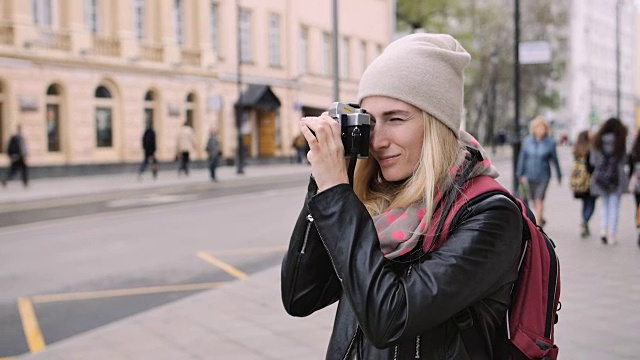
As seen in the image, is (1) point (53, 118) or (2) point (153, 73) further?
(2) point (153, 73)

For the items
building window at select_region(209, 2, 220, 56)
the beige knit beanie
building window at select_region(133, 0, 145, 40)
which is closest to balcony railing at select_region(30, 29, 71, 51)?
building window at select_region(133, 0, 145, 40)

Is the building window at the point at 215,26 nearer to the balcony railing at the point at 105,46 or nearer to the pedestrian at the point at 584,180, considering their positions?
the balcony railing at the point at 105,46

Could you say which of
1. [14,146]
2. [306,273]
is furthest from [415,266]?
[14,146]

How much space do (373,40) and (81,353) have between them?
48089mm

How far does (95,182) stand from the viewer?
1019 inches

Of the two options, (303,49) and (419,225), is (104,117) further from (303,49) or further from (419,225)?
(419,225)

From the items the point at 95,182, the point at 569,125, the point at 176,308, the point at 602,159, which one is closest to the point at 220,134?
the point at 95,182

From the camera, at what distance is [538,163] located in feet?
38.4

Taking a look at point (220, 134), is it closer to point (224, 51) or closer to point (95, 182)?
point (224, 51)

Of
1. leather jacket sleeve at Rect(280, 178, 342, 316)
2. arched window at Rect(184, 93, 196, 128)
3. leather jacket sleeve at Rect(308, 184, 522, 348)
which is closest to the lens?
leather jacket sleeve at Rect(308, 184, 522, 348)

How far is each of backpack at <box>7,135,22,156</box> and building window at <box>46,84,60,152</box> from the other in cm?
438

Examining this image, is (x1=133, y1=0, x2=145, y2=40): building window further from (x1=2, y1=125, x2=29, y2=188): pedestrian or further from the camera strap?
the camera strap

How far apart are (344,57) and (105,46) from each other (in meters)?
21.0

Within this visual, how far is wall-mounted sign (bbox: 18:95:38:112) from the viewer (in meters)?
26.3
